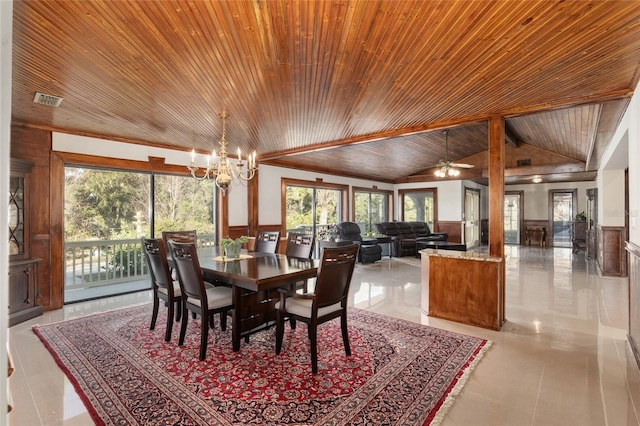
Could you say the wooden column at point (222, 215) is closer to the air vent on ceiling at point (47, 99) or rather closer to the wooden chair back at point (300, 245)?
the wooden chair back at point (300, 245)

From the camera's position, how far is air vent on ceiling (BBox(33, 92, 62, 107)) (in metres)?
3.28

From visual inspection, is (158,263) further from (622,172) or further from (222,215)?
(622,172)

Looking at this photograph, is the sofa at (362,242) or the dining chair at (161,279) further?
the sofa at (362,242)

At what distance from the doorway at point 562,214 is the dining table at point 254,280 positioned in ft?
37.6

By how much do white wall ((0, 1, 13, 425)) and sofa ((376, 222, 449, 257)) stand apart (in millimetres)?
8606

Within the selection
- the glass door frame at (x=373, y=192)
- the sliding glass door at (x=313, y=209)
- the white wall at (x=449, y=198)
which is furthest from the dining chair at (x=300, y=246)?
the white wall at (x=449, y=198)

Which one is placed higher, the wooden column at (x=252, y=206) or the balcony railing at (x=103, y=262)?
the wooden column at (x=252, y=206)

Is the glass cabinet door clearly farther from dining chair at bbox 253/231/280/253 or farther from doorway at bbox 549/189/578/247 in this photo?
doorway at bbox 549/189/578/247

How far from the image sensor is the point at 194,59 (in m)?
2.59

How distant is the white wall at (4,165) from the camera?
0.55m

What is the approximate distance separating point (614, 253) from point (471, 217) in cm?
483

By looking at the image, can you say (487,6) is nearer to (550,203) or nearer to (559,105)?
(559,105)

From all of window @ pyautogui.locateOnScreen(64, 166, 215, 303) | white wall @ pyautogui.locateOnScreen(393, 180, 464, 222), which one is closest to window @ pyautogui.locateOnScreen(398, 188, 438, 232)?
white wall @ pyautogui.locateOnScreen(393, 180, 464, 222)

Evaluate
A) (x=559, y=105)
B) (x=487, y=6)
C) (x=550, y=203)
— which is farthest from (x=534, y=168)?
(x=487, y=6)
